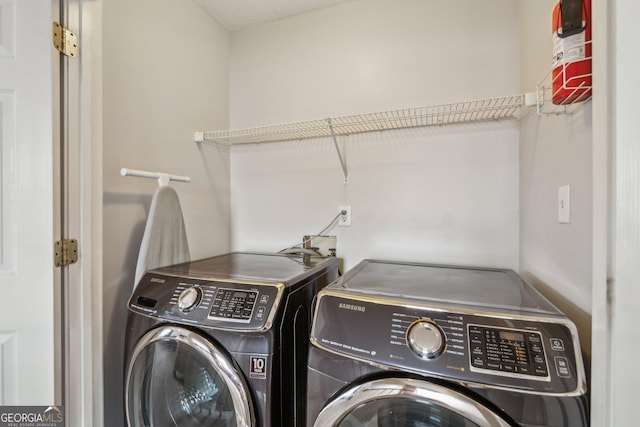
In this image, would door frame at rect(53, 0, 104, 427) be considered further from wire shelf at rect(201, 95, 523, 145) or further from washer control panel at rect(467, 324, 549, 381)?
washer control panel at rect(467, 324, 549, 381)

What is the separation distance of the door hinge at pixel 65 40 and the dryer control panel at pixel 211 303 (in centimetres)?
98

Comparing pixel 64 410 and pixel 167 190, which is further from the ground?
pixel 167 190

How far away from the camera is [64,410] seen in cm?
105

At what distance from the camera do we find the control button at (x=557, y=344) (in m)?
0.63

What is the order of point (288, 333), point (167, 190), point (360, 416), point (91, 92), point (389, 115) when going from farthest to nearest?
1. point (389, 115)
2. point (167, 190)
3. point (91, 92)
4. point (288, 333)
5. point (360, 416)

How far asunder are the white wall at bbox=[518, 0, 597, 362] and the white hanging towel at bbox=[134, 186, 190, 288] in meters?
1.61

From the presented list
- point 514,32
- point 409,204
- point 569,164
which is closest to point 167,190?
point 409,204

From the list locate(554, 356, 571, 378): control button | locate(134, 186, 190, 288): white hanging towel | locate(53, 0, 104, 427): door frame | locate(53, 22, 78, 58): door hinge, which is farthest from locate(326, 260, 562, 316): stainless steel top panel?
locate(53, 22, 78, 58): door hinge

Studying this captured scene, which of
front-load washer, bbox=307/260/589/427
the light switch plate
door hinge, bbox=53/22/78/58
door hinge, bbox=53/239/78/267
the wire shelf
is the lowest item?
front-load washer, bbox=307/260/589/427

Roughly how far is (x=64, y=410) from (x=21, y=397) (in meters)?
0.15

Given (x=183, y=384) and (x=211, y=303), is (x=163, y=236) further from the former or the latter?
(x=183, y=384)

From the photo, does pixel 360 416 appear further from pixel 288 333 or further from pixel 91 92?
pixel 91 92

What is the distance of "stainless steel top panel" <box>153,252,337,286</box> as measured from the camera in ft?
3.60

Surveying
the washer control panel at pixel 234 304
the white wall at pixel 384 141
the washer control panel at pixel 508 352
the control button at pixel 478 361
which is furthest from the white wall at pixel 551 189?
the washer control panel at pixel 234 304
